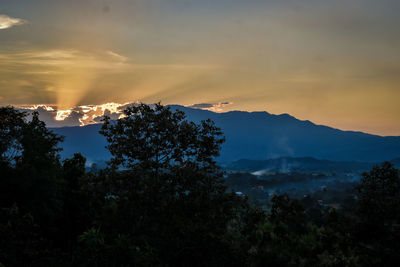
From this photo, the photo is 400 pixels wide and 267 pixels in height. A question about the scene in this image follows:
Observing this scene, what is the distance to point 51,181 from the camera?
23.6 meters

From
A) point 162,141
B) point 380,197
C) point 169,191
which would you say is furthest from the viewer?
point 380,197

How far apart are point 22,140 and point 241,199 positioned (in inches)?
644

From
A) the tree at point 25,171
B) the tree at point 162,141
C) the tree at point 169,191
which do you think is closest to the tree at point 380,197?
the tree at point 169,191

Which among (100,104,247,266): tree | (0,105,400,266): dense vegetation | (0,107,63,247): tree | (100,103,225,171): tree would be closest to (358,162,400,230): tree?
(0,105,400,266): dense vegetation

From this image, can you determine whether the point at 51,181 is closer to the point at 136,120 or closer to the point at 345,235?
the point at 136,120

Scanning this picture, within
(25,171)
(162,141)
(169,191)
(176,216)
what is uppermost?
(162,141)

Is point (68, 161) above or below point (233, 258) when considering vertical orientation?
above

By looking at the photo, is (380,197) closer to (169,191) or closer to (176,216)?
(176,216)

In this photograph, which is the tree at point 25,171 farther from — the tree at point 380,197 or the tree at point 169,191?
the tree at point 380,197

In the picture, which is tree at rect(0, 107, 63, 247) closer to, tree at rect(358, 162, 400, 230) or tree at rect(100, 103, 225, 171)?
tree at rect(100, 103, 225, 171)

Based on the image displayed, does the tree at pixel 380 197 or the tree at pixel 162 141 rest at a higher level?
the tree at pixel 162 141

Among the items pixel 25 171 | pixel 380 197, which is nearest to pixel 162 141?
pixel 25 171

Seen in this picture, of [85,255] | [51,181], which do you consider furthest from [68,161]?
[85,255]

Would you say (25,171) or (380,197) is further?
(25,171)
